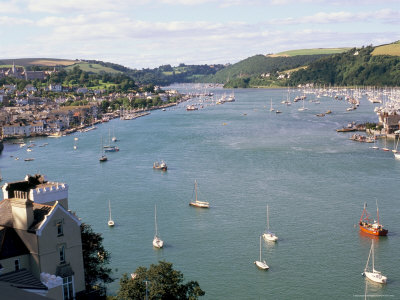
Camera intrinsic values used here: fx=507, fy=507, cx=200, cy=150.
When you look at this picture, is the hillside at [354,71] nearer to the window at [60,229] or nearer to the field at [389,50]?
the field at [389,50]

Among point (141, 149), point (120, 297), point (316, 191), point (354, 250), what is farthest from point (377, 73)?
point (120, 297)

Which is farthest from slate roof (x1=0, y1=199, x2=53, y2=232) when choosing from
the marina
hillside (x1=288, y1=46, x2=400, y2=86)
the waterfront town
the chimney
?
hillside (x1=288, y1=46, x2=400, y2=86)

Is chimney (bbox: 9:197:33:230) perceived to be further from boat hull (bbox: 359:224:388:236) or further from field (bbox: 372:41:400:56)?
field (bbox: 372:41:400:56)

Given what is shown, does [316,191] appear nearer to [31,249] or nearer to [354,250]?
[354,250]

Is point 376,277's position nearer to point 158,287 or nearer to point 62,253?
point 158,287

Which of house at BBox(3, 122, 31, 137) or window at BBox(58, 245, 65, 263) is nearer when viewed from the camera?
window at BBox(58, 245, 65, 263)

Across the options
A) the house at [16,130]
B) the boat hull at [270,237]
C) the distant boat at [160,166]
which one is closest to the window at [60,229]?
the boat hull at [270,237]
